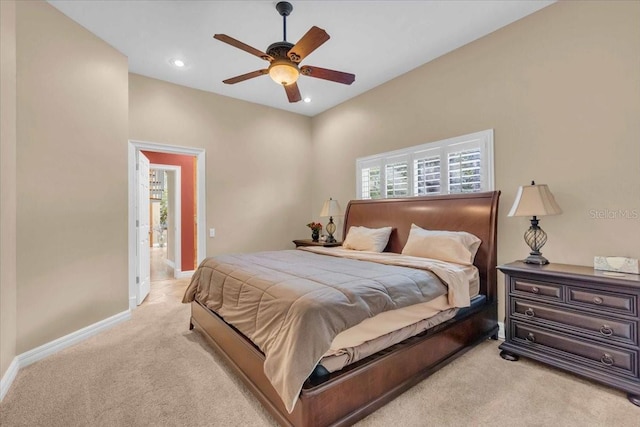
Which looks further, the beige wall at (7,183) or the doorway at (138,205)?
the doorway at (138,205)

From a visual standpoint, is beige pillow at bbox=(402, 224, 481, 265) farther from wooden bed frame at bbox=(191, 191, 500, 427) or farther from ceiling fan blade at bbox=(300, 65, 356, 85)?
ceiling fan blade at bbox=(300, 65, 356, 85)

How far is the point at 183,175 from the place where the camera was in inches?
235

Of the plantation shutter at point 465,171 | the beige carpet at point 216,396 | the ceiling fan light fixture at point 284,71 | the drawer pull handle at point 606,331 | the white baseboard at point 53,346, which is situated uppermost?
the ceiling fan light fixture at point 284,71

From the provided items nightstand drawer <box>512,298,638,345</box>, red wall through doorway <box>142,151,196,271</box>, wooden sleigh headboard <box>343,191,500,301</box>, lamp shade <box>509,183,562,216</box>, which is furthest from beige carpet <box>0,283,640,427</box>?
red wall through doorway <box>142,151,196,271</box>

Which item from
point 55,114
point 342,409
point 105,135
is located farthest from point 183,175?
point 342,409

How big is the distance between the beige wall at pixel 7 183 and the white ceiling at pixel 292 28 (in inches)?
26.4

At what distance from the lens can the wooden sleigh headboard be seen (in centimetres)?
283

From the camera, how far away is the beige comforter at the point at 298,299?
1454 millimetres

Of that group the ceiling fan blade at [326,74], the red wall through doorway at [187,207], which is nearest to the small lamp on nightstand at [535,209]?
the ceiling fan blade at [326,74]

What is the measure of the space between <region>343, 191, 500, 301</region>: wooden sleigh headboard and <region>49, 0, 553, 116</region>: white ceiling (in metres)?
1.69

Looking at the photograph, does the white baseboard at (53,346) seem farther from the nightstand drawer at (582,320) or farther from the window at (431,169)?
the nightstand drawer at (582,320)

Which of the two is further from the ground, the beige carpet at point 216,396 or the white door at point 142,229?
the white door at point 142,229

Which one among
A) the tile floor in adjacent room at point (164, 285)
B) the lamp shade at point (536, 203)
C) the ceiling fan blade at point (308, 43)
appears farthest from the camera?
the tile floor in adjacent room at point (164, 285)

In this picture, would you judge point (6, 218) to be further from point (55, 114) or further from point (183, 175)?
point (183, 175)
